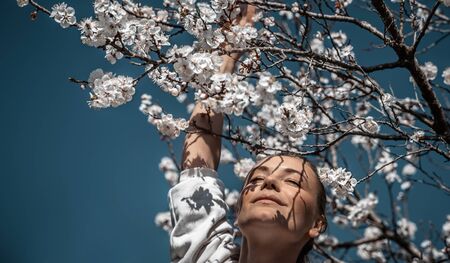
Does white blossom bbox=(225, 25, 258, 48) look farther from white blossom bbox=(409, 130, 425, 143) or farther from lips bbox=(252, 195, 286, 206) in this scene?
white blossom bbox=(409, 130, 425, 143)

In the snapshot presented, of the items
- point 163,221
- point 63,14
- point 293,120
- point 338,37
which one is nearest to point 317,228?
point 293,120

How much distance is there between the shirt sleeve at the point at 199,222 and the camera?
86.6 inches

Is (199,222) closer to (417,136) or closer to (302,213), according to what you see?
(302,213)

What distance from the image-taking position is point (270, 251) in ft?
6.63

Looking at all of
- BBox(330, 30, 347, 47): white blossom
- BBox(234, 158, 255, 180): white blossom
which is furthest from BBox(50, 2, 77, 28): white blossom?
BBox(234, 158, 255, 180): white blossom

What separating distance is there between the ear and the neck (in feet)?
0.36

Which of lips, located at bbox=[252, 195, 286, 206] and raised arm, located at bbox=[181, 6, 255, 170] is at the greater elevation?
lips, located at bbox=[252, 195, 286, 206]

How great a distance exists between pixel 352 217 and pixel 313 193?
8.55 feet

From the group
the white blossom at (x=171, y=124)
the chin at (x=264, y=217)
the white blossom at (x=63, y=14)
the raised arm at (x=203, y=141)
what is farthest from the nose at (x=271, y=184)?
the white blossom at (x=63, y=14)

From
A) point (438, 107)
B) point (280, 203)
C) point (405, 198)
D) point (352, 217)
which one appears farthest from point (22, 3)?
point (405, 198)

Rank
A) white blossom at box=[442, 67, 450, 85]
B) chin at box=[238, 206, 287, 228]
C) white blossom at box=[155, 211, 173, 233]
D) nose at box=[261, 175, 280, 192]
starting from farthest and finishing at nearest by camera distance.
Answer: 1. white blossom at box=[155, 211, 173, 233]
2. white blossom at box=[442, 67, 450, 85]
3. nose at box=[261, 175, 280, 192]
4. chin at box=[238, 206, 287, 228]

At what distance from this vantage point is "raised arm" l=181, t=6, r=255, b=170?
247cm

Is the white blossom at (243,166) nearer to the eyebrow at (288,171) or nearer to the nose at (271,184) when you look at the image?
the eyebrow at (288,171)

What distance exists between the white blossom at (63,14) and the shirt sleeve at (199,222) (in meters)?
0.94
